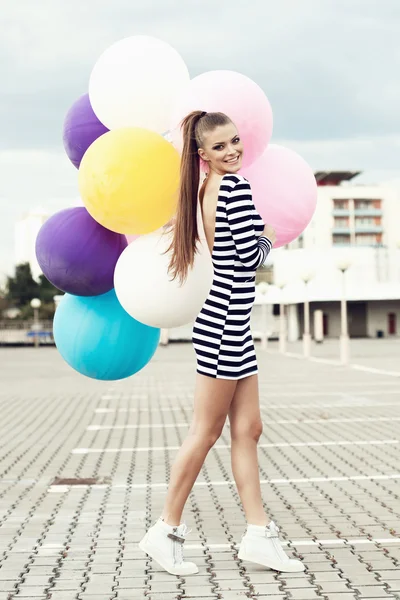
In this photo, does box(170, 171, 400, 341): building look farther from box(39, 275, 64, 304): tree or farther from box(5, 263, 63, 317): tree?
box(5, 263, 63, 317): tree

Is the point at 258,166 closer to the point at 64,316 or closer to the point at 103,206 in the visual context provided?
the point at 103,206

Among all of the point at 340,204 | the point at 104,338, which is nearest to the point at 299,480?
the point at 104,338

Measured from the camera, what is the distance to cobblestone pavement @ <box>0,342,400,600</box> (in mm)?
4359

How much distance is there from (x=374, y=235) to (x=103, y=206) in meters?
100

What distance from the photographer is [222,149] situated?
167 inches

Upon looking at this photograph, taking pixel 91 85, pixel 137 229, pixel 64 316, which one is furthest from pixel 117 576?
pixel 91 85

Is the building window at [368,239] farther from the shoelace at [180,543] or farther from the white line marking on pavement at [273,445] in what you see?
the shoelace at [180,543]

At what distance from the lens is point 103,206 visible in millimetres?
4273

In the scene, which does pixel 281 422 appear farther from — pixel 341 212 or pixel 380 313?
pixel 341 212

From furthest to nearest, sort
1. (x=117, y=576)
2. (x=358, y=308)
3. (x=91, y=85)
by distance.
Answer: (x=358, y=308) < (x=91, y=85) < (x=117, y=576)

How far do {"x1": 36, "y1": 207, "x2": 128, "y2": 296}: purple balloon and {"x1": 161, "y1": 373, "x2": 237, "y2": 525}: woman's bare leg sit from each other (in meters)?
0.74

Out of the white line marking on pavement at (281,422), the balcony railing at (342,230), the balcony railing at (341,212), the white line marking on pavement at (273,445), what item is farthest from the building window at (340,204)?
the white line marking on pavement at (273,445)

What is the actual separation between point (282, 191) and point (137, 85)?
0.91 meters

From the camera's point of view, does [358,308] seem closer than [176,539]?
No
